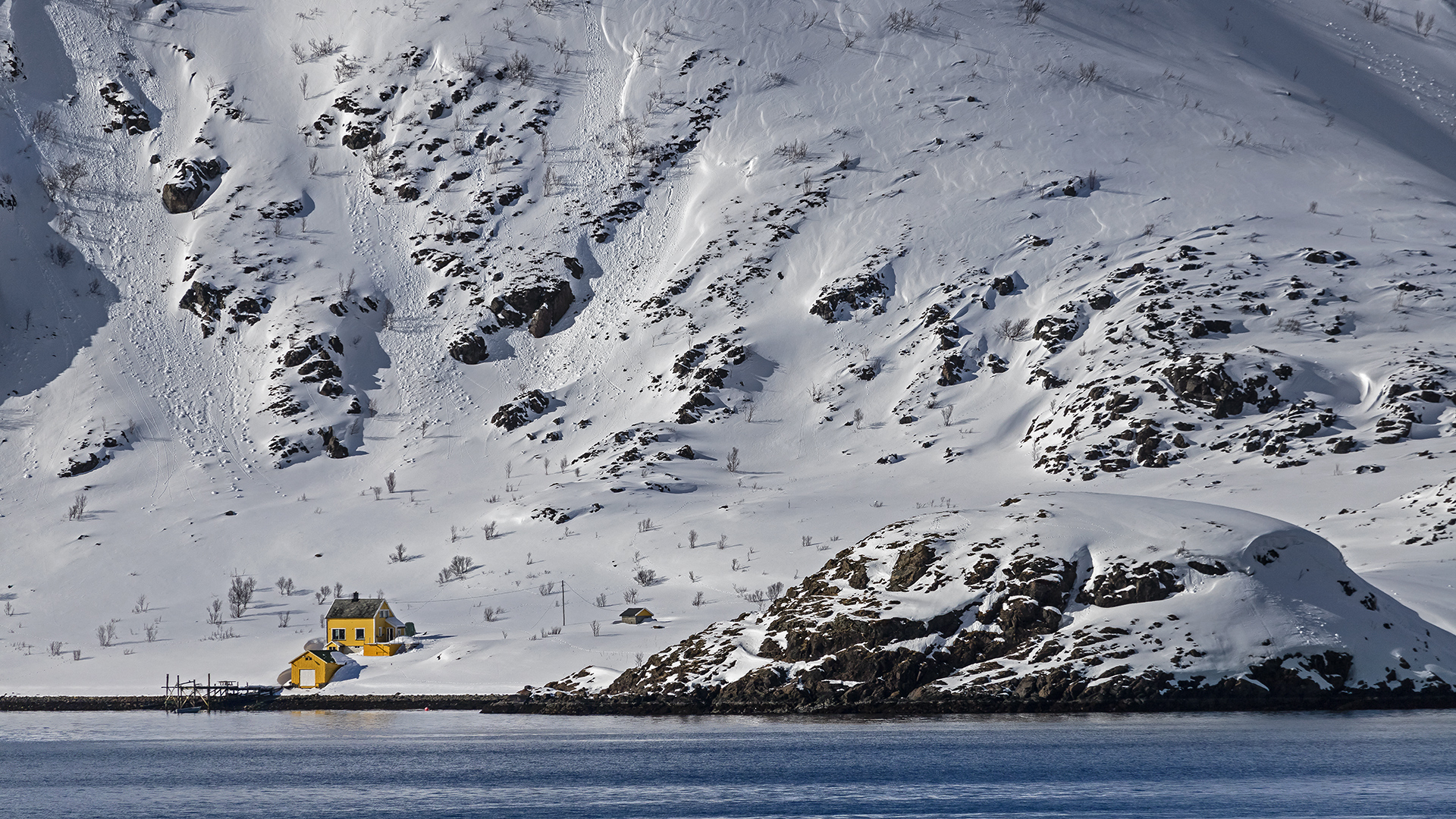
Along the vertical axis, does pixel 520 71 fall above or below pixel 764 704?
above

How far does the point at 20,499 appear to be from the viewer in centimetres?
11600

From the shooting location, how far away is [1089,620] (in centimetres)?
6300

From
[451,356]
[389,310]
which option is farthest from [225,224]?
[451,356]

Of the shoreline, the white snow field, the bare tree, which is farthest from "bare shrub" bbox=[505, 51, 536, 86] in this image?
the shoreline

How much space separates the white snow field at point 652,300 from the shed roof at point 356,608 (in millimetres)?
3019

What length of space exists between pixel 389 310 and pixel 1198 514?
3393 inches

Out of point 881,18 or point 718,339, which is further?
point 881,18

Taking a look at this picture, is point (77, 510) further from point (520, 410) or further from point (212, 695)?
point (520, 410)

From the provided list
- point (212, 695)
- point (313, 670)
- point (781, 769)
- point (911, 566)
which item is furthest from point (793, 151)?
point (781, 769)

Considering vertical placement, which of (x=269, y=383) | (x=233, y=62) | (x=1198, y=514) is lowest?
(x=1198, y=514)

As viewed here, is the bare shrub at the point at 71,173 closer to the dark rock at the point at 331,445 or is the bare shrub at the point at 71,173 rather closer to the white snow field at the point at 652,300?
the white snow field at the point at 652,300

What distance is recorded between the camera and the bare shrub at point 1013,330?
115875 millimetres

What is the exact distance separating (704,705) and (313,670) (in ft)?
87.1

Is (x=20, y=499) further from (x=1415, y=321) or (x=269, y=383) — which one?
(x=1415, y=321)
